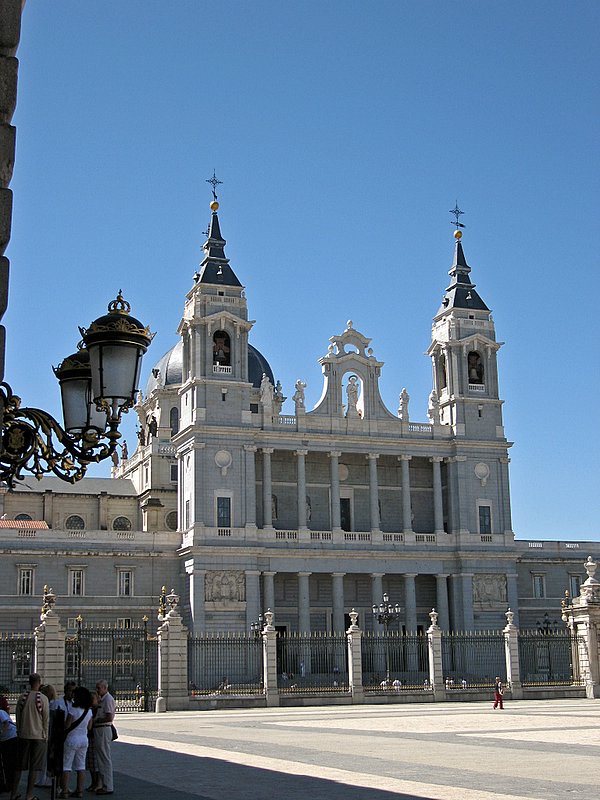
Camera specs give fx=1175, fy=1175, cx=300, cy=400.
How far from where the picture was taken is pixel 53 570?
6072 centimetres

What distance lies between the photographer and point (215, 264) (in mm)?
65812

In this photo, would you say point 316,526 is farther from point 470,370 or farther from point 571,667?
point 571,667

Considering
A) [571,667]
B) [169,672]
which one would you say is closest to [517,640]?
[571,667]

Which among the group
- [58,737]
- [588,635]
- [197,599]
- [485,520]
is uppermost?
[485,520]

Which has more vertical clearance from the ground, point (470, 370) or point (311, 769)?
point (470, 370)

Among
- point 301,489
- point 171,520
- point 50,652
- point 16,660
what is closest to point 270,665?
point 50,652

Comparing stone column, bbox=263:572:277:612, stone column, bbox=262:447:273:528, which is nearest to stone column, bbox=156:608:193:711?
stone column, bbox=263:572:277:612

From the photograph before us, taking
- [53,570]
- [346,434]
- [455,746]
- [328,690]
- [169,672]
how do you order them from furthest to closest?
[346,434] → [53,570] → [328,690] → [169,672] → [455,746]

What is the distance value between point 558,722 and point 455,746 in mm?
8672

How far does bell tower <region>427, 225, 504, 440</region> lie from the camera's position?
6869 cm

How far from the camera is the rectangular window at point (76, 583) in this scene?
200 feet

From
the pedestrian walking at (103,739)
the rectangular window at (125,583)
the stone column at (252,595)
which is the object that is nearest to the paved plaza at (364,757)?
the pedestrian walking at (103,739)

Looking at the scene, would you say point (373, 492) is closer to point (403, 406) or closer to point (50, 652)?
point (403, 406)

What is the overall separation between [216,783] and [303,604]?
47.1 metres
